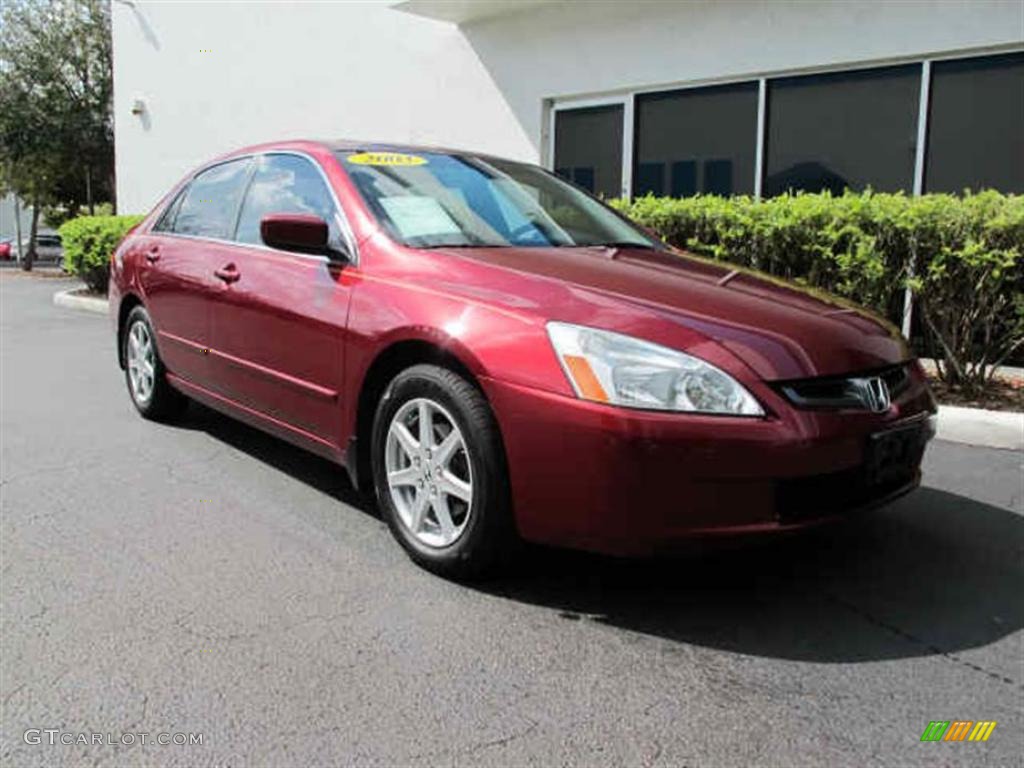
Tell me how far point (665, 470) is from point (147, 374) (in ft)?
12.9

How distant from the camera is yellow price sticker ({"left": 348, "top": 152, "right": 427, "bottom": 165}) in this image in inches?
169

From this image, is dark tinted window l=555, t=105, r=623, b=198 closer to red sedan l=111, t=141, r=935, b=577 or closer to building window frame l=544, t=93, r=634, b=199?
building window frame l=544, t=93, r=634, b=199

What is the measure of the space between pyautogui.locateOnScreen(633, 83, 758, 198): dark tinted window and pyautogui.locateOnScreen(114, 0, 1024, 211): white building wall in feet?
0.79

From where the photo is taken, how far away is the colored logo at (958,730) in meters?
2.52

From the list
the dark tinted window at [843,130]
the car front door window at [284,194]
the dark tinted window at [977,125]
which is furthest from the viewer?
the dark tinted window at [843,130]

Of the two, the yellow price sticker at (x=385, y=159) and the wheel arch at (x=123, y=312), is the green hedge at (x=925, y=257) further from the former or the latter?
the wheel arch at (x=123, y=312)

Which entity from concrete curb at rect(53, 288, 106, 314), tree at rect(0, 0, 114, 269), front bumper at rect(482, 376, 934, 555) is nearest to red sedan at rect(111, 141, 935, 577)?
front bumper at rect(482, 376, 934, 555)

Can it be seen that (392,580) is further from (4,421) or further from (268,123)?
(268,123)

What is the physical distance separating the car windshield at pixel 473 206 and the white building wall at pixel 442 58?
5.00m

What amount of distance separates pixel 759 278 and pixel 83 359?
656 cm

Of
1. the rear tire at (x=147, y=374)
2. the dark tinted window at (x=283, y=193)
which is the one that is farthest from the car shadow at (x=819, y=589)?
the rear tire at (x=147, y=374)

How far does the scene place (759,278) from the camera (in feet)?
13.2

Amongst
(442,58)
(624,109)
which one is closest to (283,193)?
(624,109)

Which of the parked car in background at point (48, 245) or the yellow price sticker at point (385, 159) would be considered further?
the parked car in background at point (48, 245)
